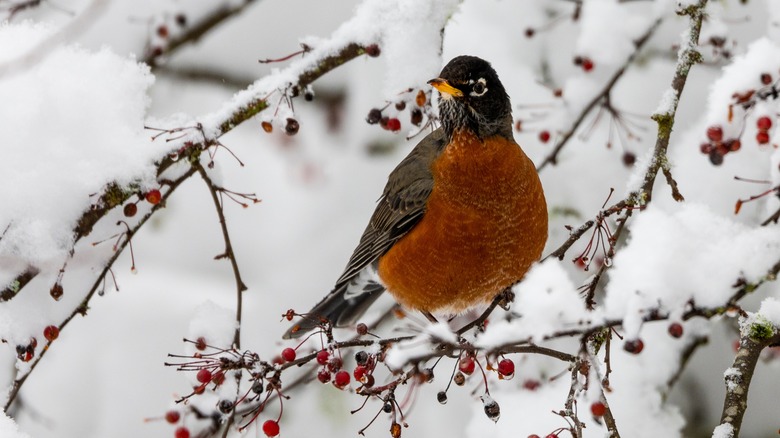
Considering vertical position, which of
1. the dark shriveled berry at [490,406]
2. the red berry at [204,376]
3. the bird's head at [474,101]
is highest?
the bird's head at [474,101]

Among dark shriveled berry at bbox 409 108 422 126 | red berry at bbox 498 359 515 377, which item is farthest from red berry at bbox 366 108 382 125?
red berry at bbox 498 359 515 377

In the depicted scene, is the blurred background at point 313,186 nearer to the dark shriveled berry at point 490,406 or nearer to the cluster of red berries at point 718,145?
the cluster of red berries at point 718,145

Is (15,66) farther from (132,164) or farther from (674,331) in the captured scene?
(674,331)

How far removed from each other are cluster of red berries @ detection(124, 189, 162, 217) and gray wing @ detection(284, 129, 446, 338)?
2.85 feet

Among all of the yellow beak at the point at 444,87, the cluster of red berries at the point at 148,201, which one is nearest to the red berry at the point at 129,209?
the cluster of red berries at the point at 148,201

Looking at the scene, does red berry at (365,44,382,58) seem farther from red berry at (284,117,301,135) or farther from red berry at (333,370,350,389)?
red berry at (333,370,350,389)

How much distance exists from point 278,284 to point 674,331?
277 cm

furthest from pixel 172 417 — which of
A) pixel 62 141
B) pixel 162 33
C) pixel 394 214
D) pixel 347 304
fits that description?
pixel 162 33

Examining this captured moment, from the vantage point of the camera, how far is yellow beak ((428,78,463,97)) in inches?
117

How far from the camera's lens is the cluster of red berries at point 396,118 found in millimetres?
2976

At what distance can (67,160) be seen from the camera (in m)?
2.59

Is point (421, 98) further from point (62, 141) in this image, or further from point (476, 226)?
point (62, 141)

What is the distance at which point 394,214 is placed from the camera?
3.59 meters

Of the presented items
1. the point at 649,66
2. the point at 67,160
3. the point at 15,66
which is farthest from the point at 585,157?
the point at 15,66
